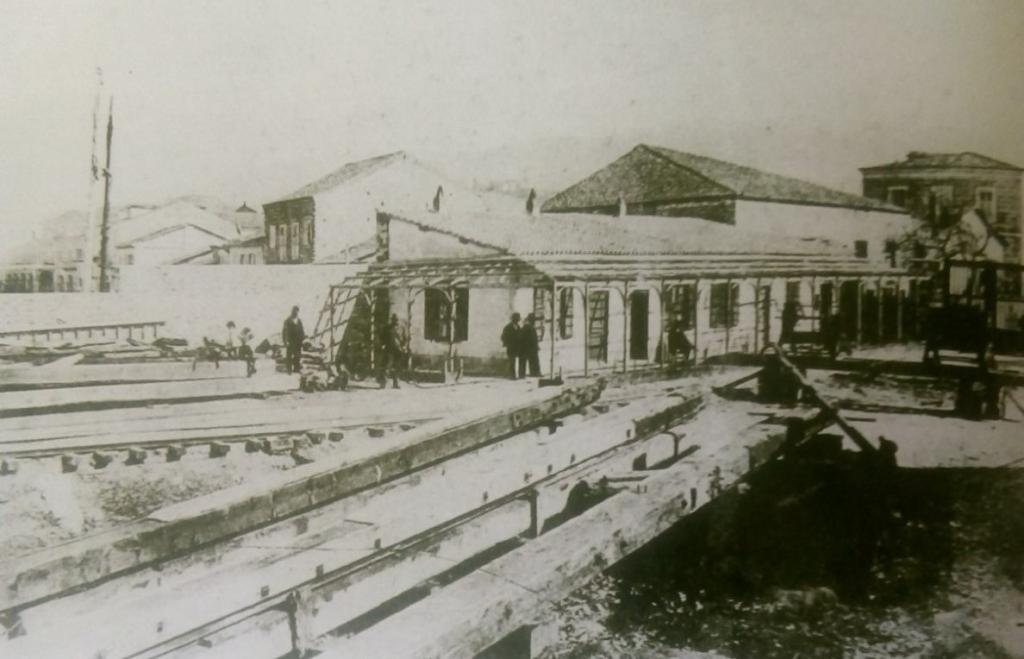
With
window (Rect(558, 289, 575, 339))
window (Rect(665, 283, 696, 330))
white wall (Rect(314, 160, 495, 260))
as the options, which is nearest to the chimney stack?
white wall (Rect(314, 160, 495, 260))

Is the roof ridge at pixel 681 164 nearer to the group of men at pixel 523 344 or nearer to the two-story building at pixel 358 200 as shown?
the two-story building at pixel 358 200

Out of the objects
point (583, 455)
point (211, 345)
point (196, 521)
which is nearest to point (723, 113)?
point (583, 455)

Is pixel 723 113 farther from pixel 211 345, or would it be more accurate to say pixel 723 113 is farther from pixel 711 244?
pixel 211 345

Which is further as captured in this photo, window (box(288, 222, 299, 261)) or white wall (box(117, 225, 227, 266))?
window (box(288, 222, 299, 261))

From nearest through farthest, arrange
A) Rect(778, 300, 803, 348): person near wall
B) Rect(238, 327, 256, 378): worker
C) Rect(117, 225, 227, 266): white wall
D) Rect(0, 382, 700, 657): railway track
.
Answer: Rect(0, 382, 700, 657): railway track < Rect(117, 225, 227, 266): white wall < Rect(238, 327, 256, 378): worker < Rect(778, 300, 803, 348): person near wall

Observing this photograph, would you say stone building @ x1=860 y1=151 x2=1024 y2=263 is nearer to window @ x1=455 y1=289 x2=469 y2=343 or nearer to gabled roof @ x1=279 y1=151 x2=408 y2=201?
window @ x1=455 y1=289 x2=469 y2=343

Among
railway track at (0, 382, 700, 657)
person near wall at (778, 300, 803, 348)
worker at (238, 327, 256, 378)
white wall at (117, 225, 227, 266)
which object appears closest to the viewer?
railway track at (0, 382, 700, 657)
